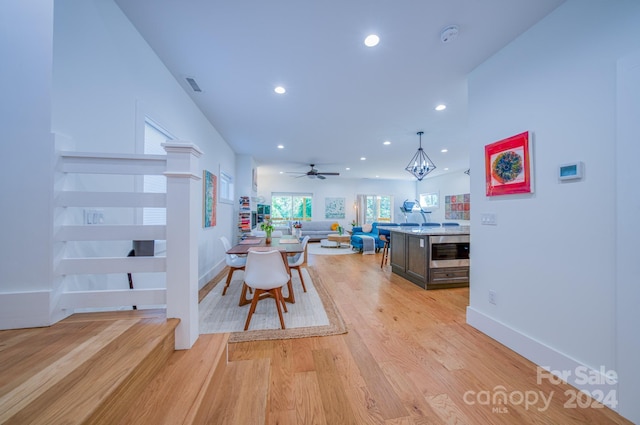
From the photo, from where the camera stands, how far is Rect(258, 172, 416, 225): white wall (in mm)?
9664

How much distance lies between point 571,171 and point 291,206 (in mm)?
8878

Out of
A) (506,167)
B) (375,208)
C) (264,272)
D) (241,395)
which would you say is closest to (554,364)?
(506,167)

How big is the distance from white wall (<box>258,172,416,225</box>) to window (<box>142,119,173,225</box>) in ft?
23.4

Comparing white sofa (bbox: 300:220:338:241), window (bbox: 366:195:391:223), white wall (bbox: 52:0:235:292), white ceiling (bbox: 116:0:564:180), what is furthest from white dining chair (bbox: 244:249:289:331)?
window (bbox: 366:195:391:223)

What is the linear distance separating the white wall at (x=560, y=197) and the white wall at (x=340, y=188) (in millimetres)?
7929

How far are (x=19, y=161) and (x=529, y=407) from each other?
3.16 metres

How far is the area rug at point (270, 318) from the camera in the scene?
2.20 metres

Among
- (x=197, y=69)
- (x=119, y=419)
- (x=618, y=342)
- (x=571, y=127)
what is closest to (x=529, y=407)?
(x=618, y=342)

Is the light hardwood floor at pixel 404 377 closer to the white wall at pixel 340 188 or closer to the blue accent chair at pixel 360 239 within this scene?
the blue accent chair at pixel 360 239

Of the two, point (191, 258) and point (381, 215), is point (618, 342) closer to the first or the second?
point (191, 258)

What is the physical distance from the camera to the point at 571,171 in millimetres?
1558

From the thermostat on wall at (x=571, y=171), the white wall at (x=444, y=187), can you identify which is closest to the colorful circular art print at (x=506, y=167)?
the thermostat on wall at (x=571, y=171)

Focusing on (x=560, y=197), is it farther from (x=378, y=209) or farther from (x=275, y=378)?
(x=378, y=209)

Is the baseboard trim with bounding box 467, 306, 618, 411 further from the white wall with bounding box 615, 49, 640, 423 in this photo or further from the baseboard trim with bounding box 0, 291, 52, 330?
the baseboard trim with bounding box 0, 291, 52, 330
